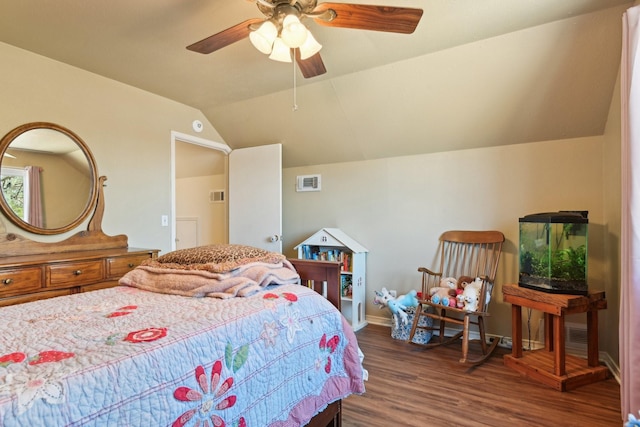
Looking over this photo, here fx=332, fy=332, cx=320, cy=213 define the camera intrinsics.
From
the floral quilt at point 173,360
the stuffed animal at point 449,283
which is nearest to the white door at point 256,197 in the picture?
the stuffed animal at point 449,283

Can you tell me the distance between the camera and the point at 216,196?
187 inches

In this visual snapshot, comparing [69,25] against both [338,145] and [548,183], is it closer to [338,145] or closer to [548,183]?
[338,145]

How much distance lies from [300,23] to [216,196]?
3.54 meters

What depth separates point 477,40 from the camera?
2.21 metres

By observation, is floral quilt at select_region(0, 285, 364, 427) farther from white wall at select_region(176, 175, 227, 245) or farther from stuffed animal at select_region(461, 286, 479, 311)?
white wall at select_region(176, 175, 227, 245)

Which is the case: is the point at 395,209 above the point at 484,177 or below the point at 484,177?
below

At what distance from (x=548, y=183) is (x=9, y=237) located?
4.01 m

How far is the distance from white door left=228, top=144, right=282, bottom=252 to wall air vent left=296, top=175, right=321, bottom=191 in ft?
1.30

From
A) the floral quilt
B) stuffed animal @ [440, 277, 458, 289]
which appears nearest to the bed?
the floral quilt

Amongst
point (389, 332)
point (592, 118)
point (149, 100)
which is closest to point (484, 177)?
point (592, 118)

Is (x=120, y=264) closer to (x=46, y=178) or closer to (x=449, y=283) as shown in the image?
(x=46, y=178)

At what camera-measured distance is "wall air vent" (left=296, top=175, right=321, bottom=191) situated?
149 inches

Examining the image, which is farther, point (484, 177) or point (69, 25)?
point (484, 177)

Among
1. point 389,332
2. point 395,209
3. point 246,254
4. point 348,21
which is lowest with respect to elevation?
point 389,332
